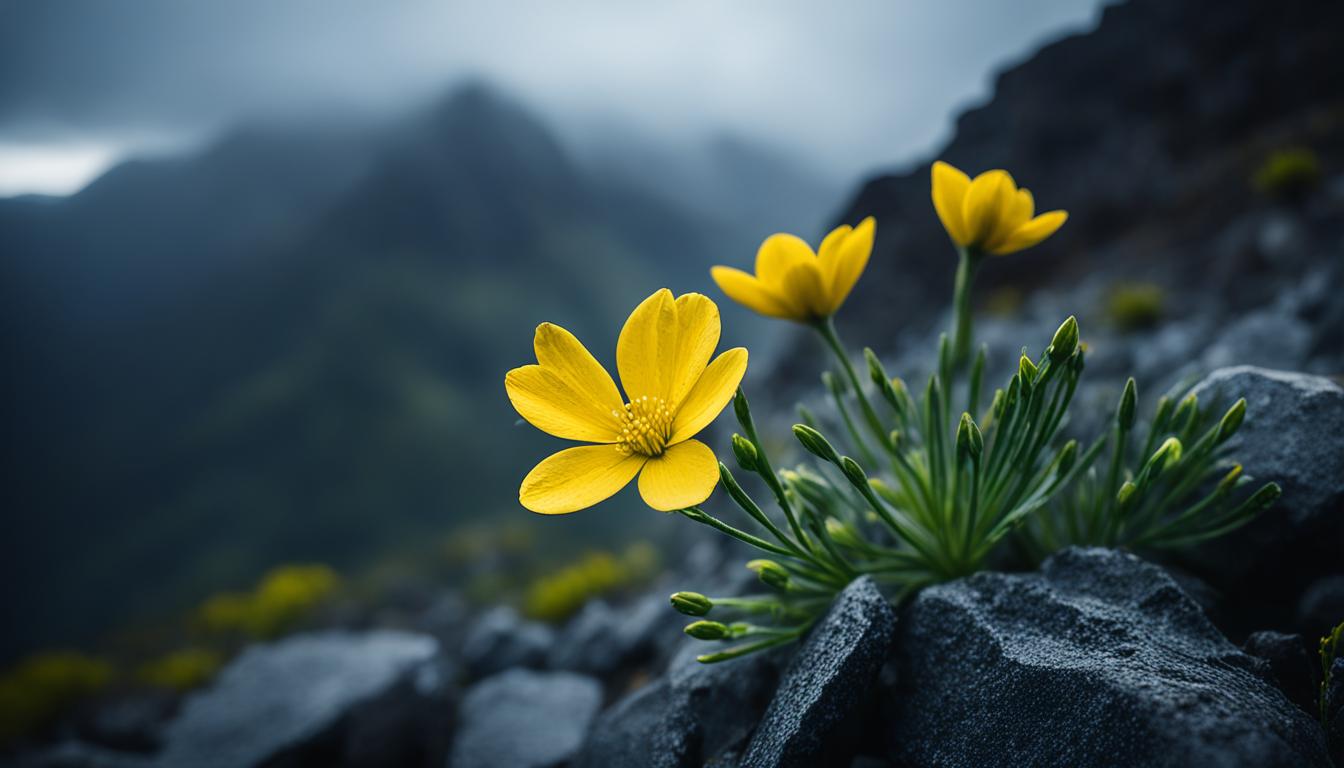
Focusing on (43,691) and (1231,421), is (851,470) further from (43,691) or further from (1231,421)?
(43,691)

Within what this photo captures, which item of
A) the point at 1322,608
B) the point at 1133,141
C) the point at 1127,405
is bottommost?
the point at 1322,608

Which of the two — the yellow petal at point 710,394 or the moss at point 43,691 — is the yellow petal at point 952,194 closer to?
the yellow petal at point 710,394

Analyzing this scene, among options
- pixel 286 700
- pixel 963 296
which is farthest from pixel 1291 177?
pixel 286 700

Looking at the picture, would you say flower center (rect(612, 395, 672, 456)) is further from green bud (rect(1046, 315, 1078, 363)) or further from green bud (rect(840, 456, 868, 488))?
green bud (rect(1046, 315, 1078, 363))

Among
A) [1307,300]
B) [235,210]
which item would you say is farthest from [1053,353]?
[235,210]

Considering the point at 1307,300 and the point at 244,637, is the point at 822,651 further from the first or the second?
the point at 244,637

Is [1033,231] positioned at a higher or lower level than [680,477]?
higher
